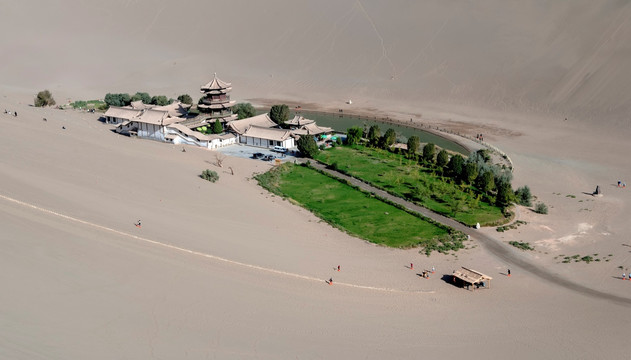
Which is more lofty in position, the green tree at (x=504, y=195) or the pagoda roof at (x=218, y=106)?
the pagoda roof at (x=218, y=106)

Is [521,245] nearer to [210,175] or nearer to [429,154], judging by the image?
[429,154]

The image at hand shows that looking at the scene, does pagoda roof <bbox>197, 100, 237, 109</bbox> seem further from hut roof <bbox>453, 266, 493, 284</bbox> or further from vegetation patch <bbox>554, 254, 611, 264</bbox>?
vegetation patch <bbox>554, 254, 611, 264</bbox>

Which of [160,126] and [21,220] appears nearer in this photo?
[21,220]

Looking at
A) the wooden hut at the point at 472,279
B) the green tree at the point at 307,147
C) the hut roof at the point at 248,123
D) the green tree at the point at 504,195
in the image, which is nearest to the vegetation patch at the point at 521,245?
the green tree at the point at 504,195

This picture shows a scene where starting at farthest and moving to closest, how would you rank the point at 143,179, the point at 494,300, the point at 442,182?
the point at 442,182 < the point at 143,179 < the point at 494,300

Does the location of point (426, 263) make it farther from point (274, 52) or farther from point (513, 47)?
point (274, 52)

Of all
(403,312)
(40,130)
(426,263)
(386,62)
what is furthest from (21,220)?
(386,62)

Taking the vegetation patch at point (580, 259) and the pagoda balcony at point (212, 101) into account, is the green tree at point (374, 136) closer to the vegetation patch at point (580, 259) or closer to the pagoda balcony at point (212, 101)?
the pagoda balcony at point (212, 101)
